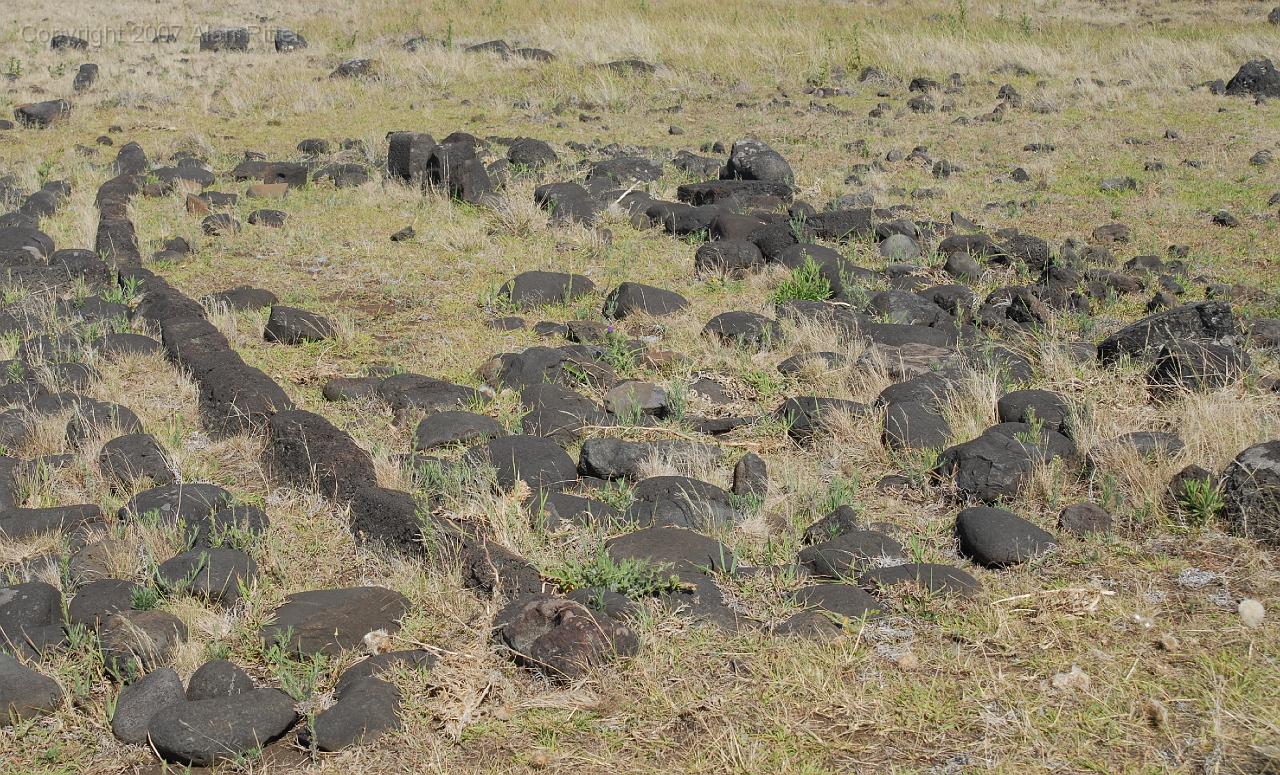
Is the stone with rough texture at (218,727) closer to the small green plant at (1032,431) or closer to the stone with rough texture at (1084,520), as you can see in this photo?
the stone with rough texture at (1084,520)

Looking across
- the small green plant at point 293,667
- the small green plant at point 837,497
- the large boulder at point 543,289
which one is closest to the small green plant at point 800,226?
the large boulder at point 543,289

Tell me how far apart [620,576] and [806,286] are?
462cm

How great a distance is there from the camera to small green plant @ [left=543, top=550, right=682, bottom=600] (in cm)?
445

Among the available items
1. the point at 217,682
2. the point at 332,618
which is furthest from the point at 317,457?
the point at 217,682

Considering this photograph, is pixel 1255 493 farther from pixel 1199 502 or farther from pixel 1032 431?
pixel 1032 431

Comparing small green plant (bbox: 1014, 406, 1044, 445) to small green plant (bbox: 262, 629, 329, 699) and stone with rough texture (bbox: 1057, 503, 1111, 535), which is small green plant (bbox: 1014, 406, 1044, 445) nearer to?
stone with rough texture (bbox: 1057, 503, 1111, 535)

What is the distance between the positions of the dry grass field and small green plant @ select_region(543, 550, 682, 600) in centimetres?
11

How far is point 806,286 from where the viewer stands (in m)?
8.62

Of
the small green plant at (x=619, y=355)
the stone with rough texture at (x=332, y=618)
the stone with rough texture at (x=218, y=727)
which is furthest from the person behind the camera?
the small green plant at (x=619, y=355)

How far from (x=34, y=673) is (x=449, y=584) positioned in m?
1.49

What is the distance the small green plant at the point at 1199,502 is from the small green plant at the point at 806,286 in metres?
3.98

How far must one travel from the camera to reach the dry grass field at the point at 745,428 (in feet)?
12.1

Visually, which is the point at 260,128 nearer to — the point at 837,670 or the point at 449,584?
the point at 449,584

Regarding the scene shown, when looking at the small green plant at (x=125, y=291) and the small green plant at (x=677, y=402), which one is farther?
the small green plant at (x=125, y=291)
